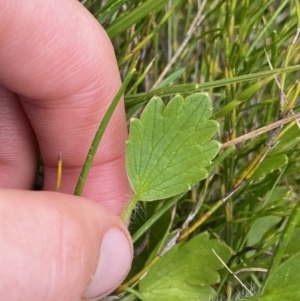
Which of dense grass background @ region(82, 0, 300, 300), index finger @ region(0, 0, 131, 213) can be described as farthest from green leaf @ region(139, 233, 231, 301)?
index finger @ region(0, 0, 131, 213)

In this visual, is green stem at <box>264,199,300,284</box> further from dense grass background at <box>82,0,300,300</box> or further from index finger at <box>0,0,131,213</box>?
Result: index finger at <box>0,0,131,213</box>

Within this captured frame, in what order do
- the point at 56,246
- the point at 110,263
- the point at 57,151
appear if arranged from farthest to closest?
the point at 57,151, the point at 110,263, the point at 56,246

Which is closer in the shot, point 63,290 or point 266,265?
point 63,290

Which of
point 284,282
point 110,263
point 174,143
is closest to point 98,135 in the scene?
point 174,143

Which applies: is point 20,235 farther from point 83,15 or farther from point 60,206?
point 83,15

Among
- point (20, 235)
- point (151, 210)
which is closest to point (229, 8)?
point (151, 210)

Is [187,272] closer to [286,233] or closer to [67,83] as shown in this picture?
[286,233]

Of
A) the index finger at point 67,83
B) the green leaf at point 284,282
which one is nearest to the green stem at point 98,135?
the index finger at point 67,83

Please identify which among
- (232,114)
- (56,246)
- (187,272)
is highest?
(232,114)
